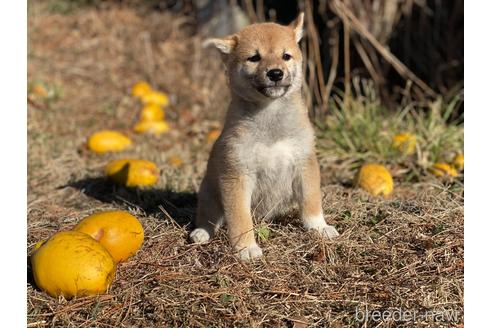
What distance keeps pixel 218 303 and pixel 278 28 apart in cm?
192

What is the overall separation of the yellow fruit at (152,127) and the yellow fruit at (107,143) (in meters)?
0.62

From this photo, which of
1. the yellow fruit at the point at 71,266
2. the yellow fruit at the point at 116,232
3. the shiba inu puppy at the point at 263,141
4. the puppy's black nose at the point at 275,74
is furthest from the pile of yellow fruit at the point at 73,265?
the puppy's black nose at the point at 275,74

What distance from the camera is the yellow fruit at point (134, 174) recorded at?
20.6 feet

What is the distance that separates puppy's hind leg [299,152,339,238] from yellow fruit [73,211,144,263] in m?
1.18

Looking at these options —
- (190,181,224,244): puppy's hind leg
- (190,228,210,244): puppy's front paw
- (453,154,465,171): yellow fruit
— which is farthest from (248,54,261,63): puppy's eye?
(453,154,465,171): yellow fruit

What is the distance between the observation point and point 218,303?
3.83 m

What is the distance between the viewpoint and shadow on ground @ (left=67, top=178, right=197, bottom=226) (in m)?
5.44

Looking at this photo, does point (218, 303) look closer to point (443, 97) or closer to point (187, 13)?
point (443, 97)

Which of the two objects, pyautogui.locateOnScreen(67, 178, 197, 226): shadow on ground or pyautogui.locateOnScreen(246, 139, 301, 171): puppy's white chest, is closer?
pyautogui.locateOnScreen(246, 139, 301, 171): puppy's white chest

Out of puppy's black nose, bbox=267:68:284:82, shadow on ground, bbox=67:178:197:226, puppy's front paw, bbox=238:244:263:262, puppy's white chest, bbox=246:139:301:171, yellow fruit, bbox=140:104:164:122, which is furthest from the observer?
yellow fruit, bbox=140:104:164:122

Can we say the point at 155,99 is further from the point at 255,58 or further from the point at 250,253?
the point at 250,253

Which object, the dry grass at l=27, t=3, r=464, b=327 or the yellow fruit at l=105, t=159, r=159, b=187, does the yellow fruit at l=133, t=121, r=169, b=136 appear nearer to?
the dry grass at l=27, t=3, r=464, b=327

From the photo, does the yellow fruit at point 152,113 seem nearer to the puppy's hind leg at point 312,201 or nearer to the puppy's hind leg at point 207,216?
the puppy's hind leg at point 207,216

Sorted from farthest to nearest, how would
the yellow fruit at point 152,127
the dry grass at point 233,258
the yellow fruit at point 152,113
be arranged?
the yellow fruit at point 152,113 < the yellow fruit at point 152,127 < the dry grass at point 233,258
